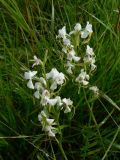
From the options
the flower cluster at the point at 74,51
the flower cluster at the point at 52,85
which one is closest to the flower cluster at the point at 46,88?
the flower cluster at the point at 52,85

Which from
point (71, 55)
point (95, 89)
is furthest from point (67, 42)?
point (95, 89)

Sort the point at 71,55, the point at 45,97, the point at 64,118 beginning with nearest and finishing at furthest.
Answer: the point at 45,97
the point at 71,55
the point at 64,118

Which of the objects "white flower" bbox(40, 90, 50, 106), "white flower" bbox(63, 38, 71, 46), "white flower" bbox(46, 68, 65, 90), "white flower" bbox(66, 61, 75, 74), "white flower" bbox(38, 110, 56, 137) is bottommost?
"white flower" bbox(38, 110, 56, 137)

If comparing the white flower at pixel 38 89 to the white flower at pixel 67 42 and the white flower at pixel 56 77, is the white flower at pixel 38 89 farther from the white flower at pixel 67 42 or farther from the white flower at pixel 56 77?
the white flower at pixel 67 42

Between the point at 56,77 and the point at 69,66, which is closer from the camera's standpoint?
the point at 56,77

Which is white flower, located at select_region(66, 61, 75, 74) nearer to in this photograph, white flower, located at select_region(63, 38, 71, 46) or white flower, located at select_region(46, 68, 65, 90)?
white flower, located at select_region(63, 38, 71, 46)

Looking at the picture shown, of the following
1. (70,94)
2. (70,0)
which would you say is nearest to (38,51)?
(70,94)

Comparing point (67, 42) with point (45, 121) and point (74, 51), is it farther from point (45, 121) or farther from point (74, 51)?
point (45, 121)

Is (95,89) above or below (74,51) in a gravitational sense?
below

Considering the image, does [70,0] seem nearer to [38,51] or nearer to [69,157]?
[38,51]


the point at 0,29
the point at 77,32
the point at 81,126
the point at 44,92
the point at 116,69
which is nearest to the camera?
the point at 44,92

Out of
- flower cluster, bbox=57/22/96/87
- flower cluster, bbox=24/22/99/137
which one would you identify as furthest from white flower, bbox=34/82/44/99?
flower cluster, bbox=57/22/96/87
